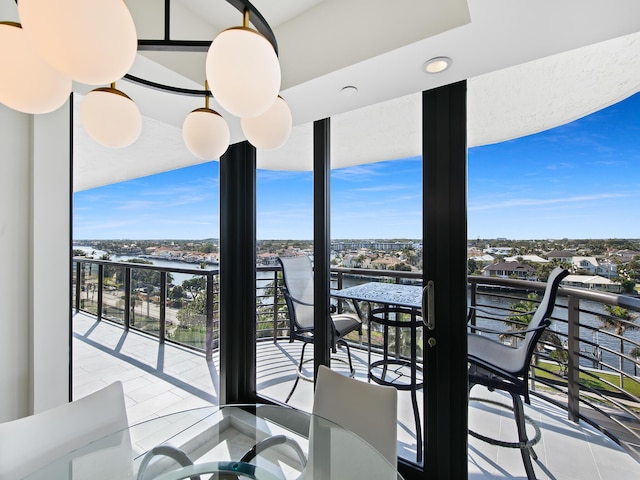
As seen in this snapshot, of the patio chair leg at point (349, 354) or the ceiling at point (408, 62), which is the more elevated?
the ceiling at point (408, 62)

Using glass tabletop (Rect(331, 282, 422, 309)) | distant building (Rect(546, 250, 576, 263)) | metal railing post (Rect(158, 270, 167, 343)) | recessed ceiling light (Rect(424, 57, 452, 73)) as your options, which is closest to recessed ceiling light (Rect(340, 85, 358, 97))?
recessed ceiling light (Rect(424, 57, 452, 73))

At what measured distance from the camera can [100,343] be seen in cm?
212

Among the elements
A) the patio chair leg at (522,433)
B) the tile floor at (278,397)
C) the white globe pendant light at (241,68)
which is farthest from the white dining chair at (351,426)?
the white globe pendant light at (241,68)

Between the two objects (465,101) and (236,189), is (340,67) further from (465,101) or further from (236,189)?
(236,189)

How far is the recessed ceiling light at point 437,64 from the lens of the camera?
54.5 inches

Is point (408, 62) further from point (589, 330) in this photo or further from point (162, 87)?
point (589, 330)

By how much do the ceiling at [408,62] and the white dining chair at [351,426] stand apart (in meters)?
1.42

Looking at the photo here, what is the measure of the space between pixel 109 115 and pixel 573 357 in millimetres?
2232

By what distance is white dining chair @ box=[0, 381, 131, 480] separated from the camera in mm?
1079

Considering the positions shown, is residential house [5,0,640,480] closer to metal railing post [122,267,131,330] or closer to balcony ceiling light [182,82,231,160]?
balcony ceiling light [182,82,231,160]

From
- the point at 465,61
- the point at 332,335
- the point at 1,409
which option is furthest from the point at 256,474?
the point at 465,61

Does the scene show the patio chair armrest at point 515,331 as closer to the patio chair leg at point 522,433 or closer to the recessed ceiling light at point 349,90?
the patio chair leg at point 522,433

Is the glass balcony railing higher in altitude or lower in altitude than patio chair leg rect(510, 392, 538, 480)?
higher

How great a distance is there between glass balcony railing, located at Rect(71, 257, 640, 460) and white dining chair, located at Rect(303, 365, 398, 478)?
2.48 ft
